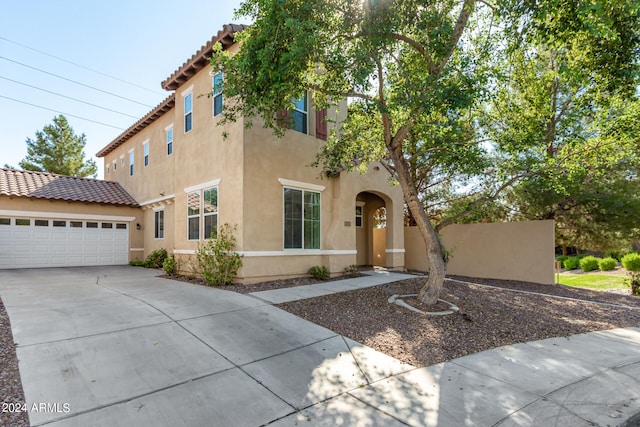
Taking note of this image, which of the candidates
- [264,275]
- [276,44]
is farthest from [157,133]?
[276,44]

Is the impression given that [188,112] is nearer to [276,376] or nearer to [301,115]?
[301,115]

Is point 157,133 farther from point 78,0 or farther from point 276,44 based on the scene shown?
point 276,44

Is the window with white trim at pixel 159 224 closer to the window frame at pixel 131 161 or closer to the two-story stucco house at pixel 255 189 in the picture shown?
the two-story stucco house at pixel 255 189

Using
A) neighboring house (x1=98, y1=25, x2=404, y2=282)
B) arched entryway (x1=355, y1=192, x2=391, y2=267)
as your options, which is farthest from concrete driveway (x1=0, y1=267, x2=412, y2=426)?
arched entryway (x1=355, y1=192, x2=391, y2=267)

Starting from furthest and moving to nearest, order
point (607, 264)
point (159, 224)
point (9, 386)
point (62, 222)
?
point (607, 264)
point (159, 224)
point (62, 222)
point (9, 386)

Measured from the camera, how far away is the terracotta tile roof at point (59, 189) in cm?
1438

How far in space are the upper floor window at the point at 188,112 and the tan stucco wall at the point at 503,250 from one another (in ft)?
34.7

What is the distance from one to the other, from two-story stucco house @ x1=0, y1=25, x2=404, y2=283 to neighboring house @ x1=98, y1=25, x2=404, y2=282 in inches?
1.3

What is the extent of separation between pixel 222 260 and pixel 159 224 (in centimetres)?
832

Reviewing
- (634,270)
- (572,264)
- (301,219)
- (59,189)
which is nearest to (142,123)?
(59,189)

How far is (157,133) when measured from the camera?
53.5 feet

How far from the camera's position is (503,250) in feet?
41.8

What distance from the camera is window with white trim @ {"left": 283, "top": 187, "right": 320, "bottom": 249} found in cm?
1066

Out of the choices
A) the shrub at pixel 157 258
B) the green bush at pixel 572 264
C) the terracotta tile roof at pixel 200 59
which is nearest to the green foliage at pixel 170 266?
the shrub at pixel 157 258
